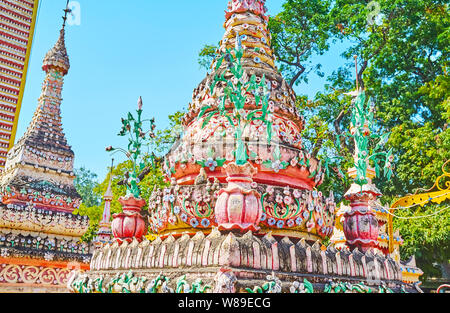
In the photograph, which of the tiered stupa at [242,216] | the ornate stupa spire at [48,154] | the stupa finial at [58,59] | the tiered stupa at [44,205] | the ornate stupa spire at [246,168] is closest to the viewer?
the tiered stupa at [242,216]

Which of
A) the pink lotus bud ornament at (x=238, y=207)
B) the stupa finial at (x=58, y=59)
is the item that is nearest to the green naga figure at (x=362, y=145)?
the pink lotus bud ornament at (x=238, y=207)

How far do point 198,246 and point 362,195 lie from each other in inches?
108

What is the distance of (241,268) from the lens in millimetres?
4066

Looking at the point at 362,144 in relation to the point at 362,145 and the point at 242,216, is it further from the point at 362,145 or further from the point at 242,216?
the point at 242,216

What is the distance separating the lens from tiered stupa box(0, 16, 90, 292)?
390 inches

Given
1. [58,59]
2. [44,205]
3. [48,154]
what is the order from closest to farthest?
[44,205] < [48,154] < [58,59]

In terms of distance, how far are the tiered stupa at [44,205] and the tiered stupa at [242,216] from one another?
4857 millimetres

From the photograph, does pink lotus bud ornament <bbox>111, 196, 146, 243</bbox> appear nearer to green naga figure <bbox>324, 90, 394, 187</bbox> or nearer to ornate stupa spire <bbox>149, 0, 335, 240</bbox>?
ornate stupa spire <bbox>149, 0, 335, 240</bbox>

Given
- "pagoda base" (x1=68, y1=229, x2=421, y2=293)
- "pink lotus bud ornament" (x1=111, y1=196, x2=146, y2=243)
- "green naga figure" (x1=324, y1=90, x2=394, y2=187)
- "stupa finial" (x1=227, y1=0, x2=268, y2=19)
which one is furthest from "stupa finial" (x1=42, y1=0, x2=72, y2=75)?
"green naga figure" (x1=324, y1=90, x2=394, y2=187)

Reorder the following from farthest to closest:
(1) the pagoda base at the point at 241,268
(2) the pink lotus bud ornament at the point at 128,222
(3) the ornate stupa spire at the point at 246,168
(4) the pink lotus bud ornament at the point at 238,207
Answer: (2) the pink lotus bud ornament at the point at 128,222 → (3) the ornate stupa spire at the point at 246,168 → (4) the pink lotus bud ornament at the point at 238,207 → (1) the pagoda base at the point at 241,268

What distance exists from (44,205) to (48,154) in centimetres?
176

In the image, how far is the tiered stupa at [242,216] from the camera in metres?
4.23

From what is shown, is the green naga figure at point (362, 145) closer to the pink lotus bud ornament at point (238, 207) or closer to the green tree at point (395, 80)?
the pink lotus bud ornament at point (238, 207)

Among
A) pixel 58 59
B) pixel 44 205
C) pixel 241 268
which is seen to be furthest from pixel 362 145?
pixel 58 59
